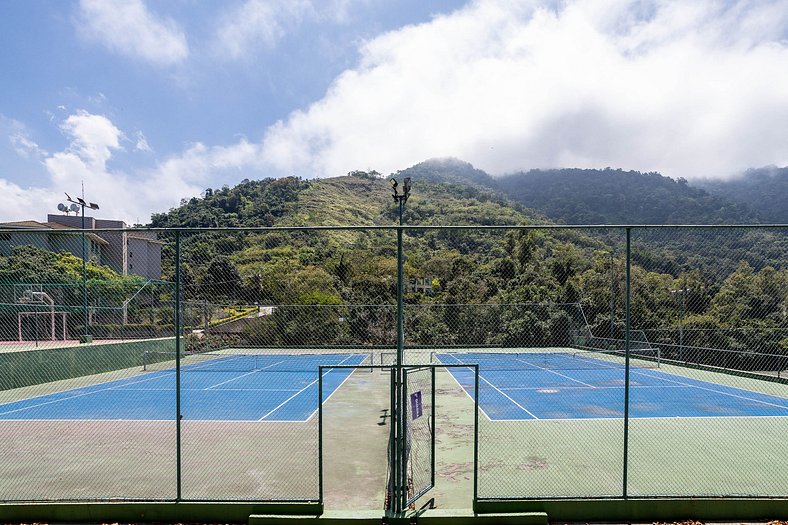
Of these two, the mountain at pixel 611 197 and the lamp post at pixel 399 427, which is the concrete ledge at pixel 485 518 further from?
the mountain at pixel 611 197

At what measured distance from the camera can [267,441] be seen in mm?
10430

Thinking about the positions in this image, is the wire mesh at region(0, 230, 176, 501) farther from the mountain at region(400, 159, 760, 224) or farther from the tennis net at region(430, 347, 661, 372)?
the mountain at region(400, 159, 760, 224)

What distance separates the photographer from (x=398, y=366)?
6.09m

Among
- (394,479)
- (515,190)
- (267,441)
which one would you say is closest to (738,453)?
(394,479)

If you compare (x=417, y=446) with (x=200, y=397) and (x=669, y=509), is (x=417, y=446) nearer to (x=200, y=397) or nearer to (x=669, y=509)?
(x=669, y=509)

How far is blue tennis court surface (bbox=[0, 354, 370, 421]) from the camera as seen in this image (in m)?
13.6

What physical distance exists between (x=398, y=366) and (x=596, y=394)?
12975 millimetres

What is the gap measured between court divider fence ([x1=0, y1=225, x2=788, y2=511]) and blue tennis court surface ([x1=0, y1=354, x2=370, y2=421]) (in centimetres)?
14

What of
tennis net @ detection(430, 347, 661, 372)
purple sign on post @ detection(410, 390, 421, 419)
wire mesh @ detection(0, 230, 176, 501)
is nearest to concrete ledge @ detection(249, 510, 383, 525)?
purple sign on post @ detection(410, 390, 421, 419)

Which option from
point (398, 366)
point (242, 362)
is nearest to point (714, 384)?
point (398, 366)

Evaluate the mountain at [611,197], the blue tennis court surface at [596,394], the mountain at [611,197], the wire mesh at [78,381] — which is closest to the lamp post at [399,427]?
the wire mesh at [78,381]

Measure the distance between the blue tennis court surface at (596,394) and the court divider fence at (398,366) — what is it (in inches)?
6.0

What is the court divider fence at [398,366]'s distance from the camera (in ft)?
24.2

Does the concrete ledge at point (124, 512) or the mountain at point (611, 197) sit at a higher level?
the mountain at point (611, 197)
